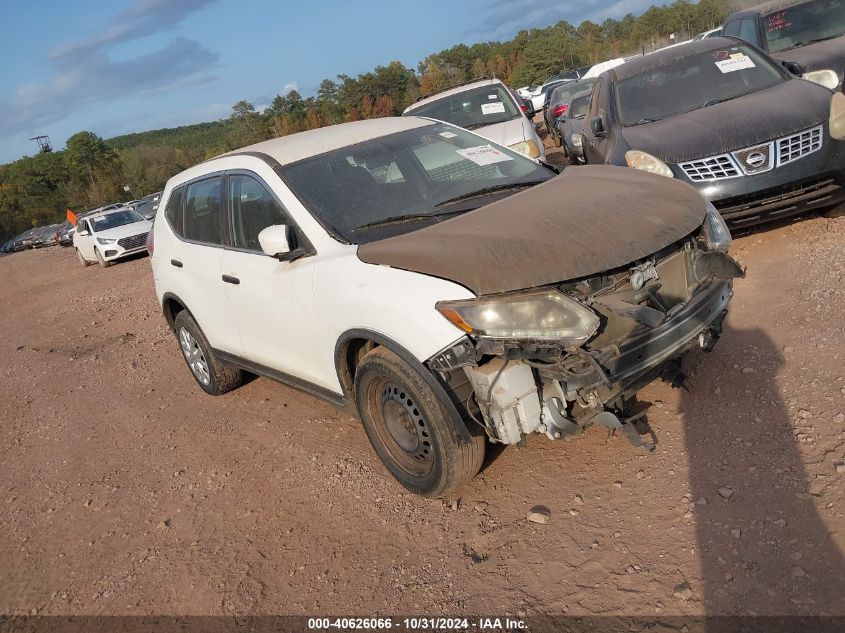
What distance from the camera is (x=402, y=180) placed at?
162 inches

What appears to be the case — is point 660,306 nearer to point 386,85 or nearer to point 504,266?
point 504,266

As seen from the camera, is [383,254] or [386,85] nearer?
[383,254]

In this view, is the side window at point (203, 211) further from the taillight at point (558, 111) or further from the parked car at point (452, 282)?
the taillight at point (558, 111)

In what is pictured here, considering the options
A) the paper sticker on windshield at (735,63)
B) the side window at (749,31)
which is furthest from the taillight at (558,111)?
the paper sticker on windshield at (735,63)

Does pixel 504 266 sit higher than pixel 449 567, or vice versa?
pixel 504 266

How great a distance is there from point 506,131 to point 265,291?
6.35 m

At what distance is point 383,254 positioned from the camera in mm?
3316

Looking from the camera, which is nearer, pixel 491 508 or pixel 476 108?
pixel 491 508

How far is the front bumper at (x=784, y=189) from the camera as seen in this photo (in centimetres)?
527

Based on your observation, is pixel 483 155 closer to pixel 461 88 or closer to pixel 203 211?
pixel 203 211

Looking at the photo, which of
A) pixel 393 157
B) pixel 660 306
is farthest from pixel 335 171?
pixel 660 306

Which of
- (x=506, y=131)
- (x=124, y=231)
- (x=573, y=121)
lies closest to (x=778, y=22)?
(x=573, y=121)

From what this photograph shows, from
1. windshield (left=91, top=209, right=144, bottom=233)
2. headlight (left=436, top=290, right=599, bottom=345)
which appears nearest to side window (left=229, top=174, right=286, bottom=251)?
headlight (left=436, top=290, right=599, bottom=345)

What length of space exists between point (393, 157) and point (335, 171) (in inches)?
15.5
